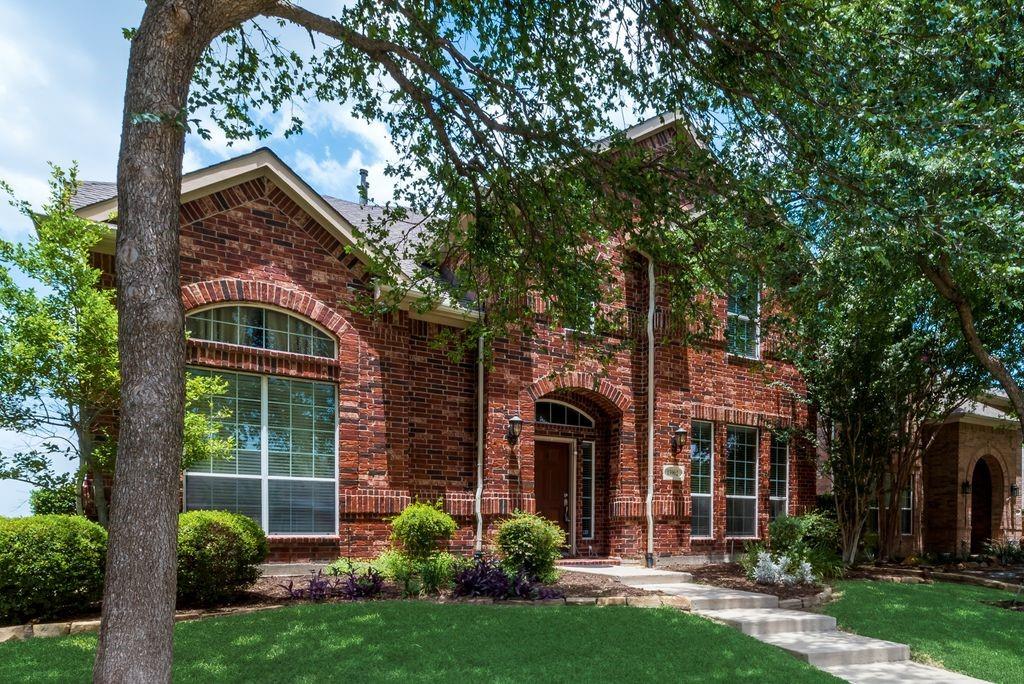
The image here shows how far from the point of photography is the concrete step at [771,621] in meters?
9.64

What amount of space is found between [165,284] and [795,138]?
614 centimetres

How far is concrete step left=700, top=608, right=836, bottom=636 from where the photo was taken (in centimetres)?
964

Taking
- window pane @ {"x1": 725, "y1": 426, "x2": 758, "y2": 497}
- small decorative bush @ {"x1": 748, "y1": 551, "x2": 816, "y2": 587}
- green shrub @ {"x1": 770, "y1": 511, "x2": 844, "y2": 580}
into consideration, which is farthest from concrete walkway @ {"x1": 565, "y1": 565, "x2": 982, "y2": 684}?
window pane @ {"x1": 725, "y1": 426, "x2": 758, "y2": 497}

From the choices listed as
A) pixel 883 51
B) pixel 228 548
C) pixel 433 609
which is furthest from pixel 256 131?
pixel 883 51

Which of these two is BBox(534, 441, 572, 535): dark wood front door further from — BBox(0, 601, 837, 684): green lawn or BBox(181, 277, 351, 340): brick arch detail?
BBox(0, 601, 837, 684): green lawn

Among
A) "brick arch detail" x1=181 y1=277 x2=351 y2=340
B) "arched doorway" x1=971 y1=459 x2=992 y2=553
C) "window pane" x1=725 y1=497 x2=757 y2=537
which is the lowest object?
"arched doorway" x1=971 y1=459 x2=992 y2=553

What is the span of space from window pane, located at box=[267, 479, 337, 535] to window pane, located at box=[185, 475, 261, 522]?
9.9 inches

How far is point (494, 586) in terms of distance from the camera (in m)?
9.31

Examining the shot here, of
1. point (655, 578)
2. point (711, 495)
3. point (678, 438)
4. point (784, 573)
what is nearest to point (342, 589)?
point (655, 578)

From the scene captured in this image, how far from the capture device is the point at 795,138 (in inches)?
313

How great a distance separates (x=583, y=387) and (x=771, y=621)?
17.7 ft

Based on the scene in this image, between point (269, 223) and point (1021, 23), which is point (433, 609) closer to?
point (269, 223)

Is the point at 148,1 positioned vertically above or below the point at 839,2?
below

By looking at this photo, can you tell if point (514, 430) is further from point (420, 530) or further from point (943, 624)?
point (943, 624)
